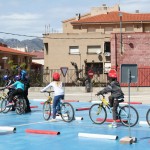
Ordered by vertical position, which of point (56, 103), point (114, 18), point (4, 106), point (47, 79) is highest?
point (114, 18)

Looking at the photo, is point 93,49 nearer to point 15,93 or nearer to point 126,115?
point 15,93

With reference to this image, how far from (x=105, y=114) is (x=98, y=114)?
304mm

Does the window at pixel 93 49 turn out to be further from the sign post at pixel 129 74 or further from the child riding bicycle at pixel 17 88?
the sign post at pixel 129 74

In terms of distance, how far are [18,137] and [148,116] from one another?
4432 millimetres

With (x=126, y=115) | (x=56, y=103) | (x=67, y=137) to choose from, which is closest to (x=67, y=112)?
(x=56, y=103)

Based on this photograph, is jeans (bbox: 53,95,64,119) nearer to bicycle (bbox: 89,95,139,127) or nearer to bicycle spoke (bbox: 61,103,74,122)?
bicycle spoke (bbox: 61,103,74,122)

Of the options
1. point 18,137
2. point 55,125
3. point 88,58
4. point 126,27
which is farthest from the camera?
point 126,27

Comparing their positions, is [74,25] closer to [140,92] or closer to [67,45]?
[67,45]

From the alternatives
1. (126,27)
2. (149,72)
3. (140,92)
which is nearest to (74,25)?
(126,27)

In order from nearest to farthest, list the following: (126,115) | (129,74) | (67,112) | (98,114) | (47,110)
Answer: (129,74) < (126,115) < (98,114) < (67,112) < (47,110)

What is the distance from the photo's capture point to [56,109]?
1541 cm

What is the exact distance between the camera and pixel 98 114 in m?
14.9

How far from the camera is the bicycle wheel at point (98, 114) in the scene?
583 inches

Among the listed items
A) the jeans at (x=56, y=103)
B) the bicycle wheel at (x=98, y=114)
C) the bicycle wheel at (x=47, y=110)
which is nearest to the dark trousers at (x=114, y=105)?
the bicycle wheel at (x=98, y=114)
